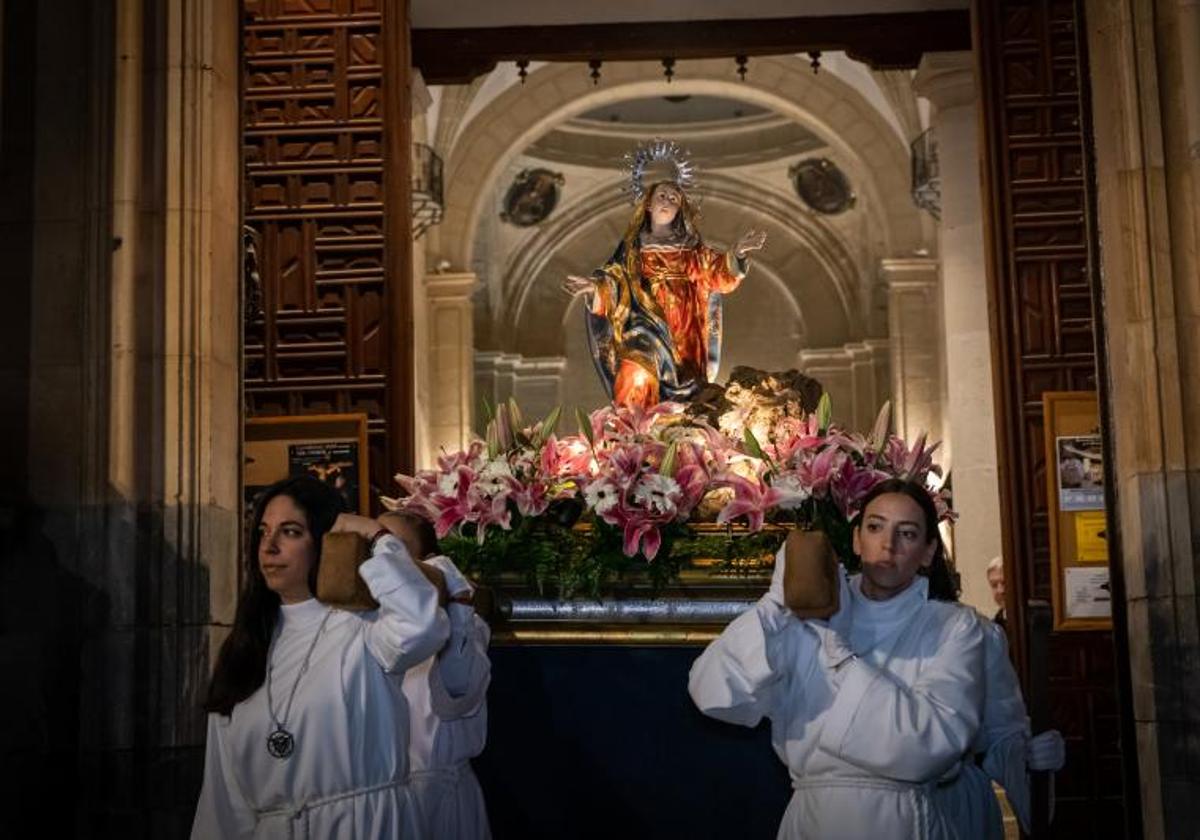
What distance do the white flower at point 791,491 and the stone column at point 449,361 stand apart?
560 inches

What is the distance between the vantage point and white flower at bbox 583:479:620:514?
23.0 feet

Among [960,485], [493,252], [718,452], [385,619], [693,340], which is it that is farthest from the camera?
[493,252]

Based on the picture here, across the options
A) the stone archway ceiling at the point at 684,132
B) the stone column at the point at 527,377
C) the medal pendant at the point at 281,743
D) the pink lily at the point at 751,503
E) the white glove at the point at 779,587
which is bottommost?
the medal pendant at the point at 281,743

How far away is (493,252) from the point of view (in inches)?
984

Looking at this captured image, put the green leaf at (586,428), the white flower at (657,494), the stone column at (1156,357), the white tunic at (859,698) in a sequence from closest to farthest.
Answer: the white tunic at (859,698) → the stone column at (1156,357) → the white flower at (657,494) → the green leaf at (586,428)

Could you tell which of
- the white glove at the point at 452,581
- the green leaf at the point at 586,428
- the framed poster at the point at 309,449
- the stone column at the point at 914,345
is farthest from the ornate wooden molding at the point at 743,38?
the white glove at the point at 452,581

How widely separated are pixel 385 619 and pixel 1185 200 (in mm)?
3625

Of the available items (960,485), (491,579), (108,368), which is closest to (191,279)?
(108,368)

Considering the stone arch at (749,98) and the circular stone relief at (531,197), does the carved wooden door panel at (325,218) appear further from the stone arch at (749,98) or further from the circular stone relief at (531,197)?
the circular stone relief at (531,197)

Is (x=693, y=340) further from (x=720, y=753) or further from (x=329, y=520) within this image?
(x=329, y=520)

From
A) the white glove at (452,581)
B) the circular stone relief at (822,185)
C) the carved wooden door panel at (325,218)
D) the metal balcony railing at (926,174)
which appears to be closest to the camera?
the white glove at (452,581)

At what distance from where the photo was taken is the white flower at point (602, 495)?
7020 mm

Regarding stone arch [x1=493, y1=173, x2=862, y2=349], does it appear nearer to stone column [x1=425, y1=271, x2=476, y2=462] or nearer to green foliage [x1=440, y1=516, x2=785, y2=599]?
stone column [x1=425, y1=271, x2=476, y2=462]

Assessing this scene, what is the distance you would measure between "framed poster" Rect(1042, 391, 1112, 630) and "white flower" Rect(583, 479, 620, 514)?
420 cm
